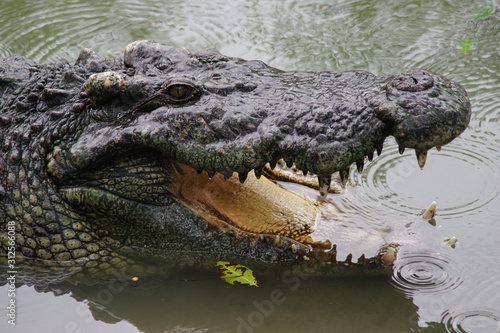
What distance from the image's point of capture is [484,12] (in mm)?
6344

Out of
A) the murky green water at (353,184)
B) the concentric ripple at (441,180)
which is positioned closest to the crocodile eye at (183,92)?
the murky green water at (353,184)

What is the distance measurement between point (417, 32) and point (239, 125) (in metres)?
3.80

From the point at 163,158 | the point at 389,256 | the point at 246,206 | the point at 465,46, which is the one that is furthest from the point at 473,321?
the point at 465,46

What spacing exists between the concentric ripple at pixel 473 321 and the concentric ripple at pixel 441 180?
0.91 m

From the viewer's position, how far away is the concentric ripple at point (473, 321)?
3.17 metres

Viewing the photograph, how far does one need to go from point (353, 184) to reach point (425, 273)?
0.94 m

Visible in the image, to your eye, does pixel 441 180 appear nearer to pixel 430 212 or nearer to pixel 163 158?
pixel 430 212

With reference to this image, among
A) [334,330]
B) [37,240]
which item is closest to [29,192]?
[37,240]

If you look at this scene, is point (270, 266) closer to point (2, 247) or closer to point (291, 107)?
point (291, 107)

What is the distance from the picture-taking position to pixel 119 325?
349 centimetres

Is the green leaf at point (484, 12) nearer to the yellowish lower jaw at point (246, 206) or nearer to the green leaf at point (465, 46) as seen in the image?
the green leaf at point (465, 46)

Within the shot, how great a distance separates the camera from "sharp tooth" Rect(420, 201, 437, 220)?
376 centimetres

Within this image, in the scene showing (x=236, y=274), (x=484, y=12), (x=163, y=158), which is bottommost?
(x=236, y=274)

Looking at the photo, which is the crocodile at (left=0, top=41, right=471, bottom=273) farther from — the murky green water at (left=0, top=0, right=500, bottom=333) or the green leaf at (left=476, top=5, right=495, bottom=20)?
the green leaf at (left=476, top=5, right=495, bottom=20)
